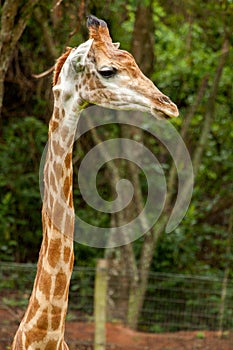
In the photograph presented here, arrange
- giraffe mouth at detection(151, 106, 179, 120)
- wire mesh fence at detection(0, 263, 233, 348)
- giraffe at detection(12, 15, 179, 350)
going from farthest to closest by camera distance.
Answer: wire mesh fence at detection(0, 263, 233, 348), giraffe at detection(12, 15, 179, 350), giraffe mouth at detection(151, 106, 179, 120)

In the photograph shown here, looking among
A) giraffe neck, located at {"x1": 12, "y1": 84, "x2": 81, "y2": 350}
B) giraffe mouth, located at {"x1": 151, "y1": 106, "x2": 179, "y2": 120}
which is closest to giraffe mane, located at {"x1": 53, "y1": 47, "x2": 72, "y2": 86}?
giraffe neck, located at {"x1": 12, "y1": 84, "x2": 81, "y2": 350}

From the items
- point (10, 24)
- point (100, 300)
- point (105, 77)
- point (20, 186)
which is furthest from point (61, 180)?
point (20, 186)

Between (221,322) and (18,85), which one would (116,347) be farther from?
(18,85)

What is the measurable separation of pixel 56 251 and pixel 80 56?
3.07ft

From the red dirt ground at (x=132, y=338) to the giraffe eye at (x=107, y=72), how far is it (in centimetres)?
454

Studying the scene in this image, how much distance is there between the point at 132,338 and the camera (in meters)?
8.40

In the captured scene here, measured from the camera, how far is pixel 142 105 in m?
3.49

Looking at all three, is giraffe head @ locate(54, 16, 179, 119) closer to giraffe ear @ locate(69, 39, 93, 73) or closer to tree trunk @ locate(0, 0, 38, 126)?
giraffe ear @ locate(69, 39, 93, 73)

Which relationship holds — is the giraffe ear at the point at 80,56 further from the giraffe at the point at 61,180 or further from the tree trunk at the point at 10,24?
the tree trunk at the point at 10,24

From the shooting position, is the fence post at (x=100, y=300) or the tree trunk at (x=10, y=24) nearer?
the tree trunk at (x=10, y=24)

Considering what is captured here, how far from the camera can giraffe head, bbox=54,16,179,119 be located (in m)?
3.51

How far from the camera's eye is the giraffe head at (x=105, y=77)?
351 centimetres

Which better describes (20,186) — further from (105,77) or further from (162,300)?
(105,77)

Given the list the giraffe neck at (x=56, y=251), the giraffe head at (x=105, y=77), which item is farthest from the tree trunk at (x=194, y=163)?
the giraffe head at (x=105, y=77)
